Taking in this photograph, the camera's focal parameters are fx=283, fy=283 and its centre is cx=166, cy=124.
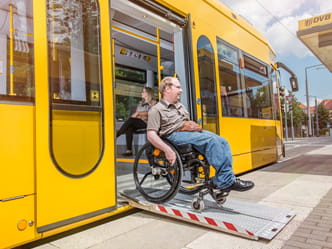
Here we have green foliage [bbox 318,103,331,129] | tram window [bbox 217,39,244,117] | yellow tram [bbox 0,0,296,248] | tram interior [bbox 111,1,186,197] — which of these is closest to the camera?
yellow tram [bbox 0,0,296,248]

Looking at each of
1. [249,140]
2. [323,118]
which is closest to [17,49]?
[249,140]

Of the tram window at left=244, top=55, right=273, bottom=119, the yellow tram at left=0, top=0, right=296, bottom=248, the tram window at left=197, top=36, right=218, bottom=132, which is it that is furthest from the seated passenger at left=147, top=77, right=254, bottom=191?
the tram window at left=244, top=55, right=273, bottom=119

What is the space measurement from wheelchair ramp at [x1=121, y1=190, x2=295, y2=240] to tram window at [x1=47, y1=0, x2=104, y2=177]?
0.86 meters

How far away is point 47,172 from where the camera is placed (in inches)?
86.0

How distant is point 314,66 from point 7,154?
108ft

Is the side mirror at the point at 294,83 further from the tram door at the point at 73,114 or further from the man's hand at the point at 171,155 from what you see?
the tram door at the point at 73,114

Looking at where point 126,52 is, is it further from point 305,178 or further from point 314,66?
point 314,66

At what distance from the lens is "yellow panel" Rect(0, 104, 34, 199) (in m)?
1.96

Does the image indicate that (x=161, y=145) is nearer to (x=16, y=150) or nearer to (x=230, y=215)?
(x=230, y=215)

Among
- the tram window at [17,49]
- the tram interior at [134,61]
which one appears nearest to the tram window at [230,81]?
the tram interior at [134,61]

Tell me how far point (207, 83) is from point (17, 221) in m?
3.03

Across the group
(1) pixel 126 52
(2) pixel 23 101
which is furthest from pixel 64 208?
(1) pixel 126 52

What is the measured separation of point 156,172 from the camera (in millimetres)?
2986

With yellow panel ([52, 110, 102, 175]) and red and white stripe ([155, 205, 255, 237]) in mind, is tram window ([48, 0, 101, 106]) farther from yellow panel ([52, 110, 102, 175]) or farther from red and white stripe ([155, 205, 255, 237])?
red and white stripe ([155, 205, 255, 237])
